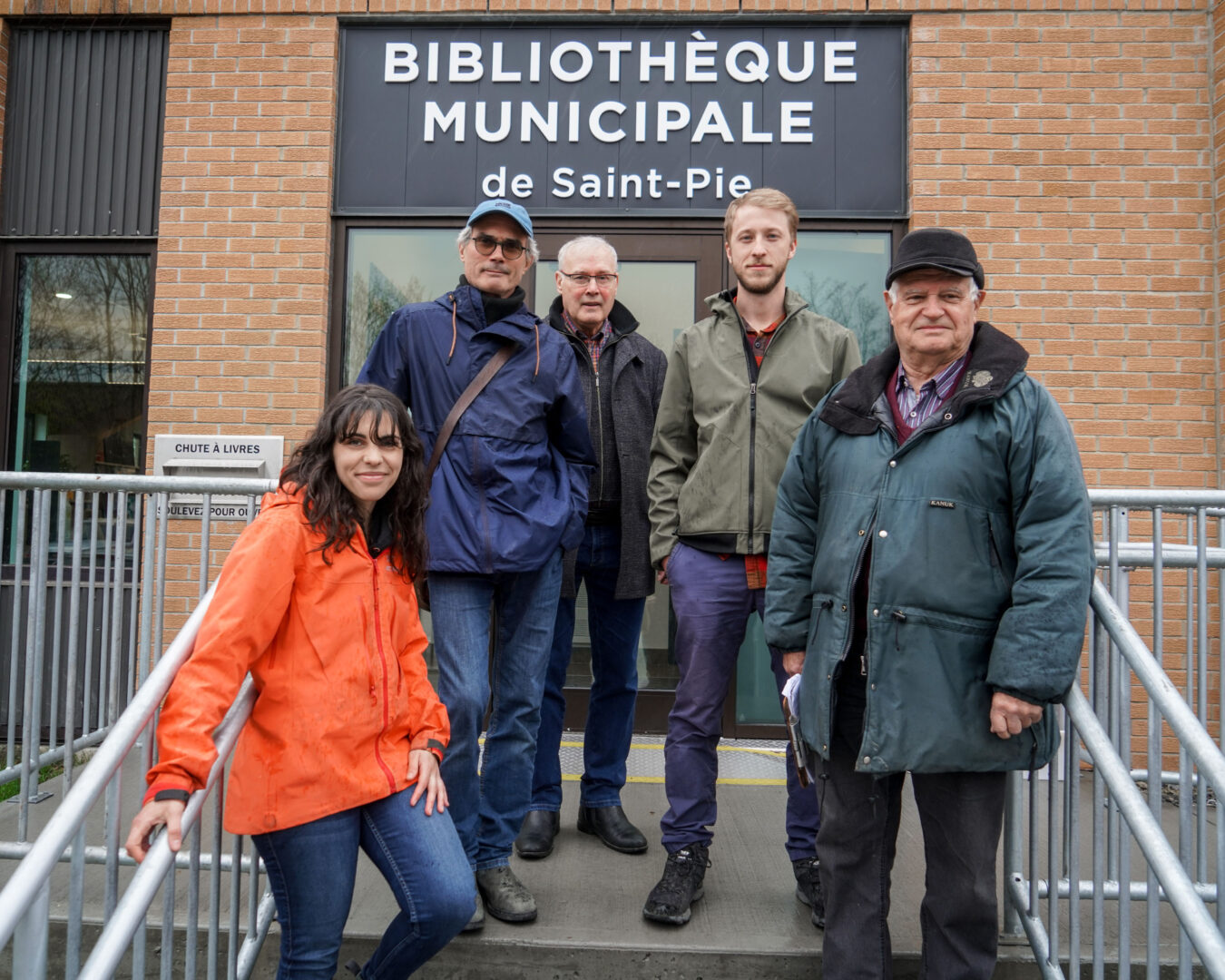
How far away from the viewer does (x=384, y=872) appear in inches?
87.0

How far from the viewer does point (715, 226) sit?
493cm

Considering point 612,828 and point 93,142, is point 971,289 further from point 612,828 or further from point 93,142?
point 93,142

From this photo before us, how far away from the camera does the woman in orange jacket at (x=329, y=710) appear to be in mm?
2033

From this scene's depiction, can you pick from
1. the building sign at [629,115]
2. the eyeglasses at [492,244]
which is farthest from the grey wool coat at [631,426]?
the building sign at [629,115]

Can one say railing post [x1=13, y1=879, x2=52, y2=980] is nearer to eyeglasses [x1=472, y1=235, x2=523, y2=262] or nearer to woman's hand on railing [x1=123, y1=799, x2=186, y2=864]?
woman's hand on railing [x1=123, y1=799, x2=186, y2=864]

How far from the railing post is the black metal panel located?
14.6 ft

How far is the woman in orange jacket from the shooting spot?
2033mm

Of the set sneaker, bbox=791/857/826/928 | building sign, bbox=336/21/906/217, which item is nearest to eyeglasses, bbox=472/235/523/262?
sneaker, bbox=791/857/826/928

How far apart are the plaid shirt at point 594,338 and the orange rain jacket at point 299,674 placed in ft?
4.44

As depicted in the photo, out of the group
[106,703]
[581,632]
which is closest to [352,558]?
[106,703]

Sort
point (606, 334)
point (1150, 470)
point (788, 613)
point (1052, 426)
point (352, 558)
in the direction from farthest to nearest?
1. point (1150, 470)
2. point (606, 334)
3. point (788, 613)
4. point (352, 558)
5. point (1052, 426)

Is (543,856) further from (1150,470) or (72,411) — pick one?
(72,411)

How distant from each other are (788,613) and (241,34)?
4.49 meters

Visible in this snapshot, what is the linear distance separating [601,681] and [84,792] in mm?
1949
